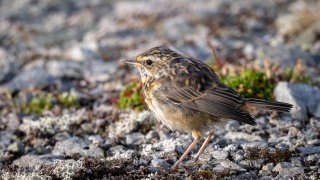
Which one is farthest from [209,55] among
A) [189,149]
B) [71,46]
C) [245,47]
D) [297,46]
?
[189,149]

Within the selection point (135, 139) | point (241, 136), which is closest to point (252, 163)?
point (241, 136)

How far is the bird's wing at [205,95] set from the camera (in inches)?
340

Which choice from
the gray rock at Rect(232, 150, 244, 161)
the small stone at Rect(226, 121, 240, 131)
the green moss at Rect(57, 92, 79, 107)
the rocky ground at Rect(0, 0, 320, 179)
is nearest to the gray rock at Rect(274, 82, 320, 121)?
the rocky ground at Rect(0, 0, 320, 179)

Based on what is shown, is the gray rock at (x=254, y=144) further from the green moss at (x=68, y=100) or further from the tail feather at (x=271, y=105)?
the green moss at (x=68, y=100)

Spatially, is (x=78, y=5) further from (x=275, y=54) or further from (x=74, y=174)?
(x=74, y=174)

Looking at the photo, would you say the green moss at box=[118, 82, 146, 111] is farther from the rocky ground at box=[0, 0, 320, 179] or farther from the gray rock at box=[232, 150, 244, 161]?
the gray rock at box=[232, 150, 244, 161]

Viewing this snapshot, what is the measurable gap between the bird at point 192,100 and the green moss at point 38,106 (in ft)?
11.6

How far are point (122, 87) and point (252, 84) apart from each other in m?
3.14

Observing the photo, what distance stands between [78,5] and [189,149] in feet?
45.0

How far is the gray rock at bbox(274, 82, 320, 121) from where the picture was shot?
1088 centimetres

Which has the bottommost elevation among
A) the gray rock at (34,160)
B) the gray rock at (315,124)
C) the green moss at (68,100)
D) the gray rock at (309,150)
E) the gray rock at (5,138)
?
the gray rock at (34,160)

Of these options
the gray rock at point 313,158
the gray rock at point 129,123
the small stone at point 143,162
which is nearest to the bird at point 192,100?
the small stone at point 143,162

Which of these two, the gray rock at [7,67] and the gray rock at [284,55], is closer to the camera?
the gray rock at [284,55]

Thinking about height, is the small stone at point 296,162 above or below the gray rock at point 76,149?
above
